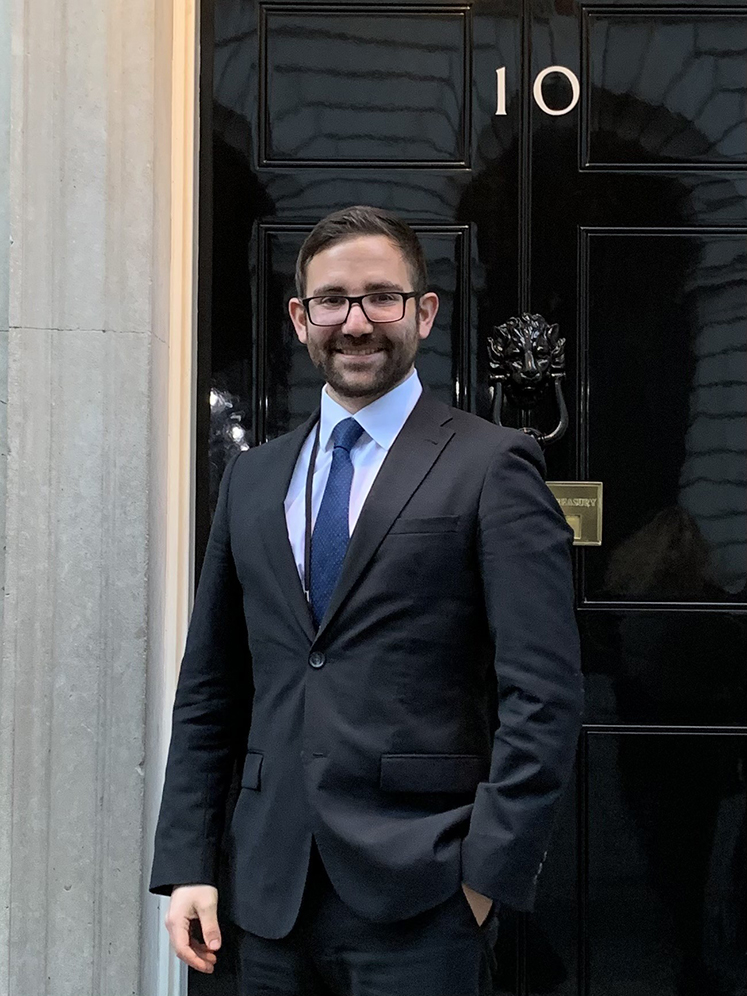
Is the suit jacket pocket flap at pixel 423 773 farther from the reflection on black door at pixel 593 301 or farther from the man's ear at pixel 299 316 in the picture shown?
the reflection on black door at pixel 593 301

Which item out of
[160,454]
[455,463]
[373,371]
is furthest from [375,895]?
[160,454]

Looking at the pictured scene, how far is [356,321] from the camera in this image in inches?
82.8

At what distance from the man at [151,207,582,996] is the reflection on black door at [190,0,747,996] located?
118 cm

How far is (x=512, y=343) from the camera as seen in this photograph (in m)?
3.34

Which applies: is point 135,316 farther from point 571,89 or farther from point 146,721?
point 571,89

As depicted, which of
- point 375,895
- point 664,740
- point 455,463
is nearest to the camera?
point 375,895

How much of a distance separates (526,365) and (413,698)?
5.10 feet

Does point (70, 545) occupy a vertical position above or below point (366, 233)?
below

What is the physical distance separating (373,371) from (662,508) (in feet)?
4.85

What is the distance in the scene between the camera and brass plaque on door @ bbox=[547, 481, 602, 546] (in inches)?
131

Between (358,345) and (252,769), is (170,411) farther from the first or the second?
(252,769)

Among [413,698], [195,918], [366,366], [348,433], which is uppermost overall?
[366,366]

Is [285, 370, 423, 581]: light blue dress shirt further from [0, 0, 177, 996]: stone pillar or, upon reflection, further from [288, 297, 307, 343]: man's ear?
[0, 0, 177, 996]: stone pillar

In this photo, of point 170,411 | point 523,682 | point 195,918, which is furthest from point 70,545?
point 523,682
